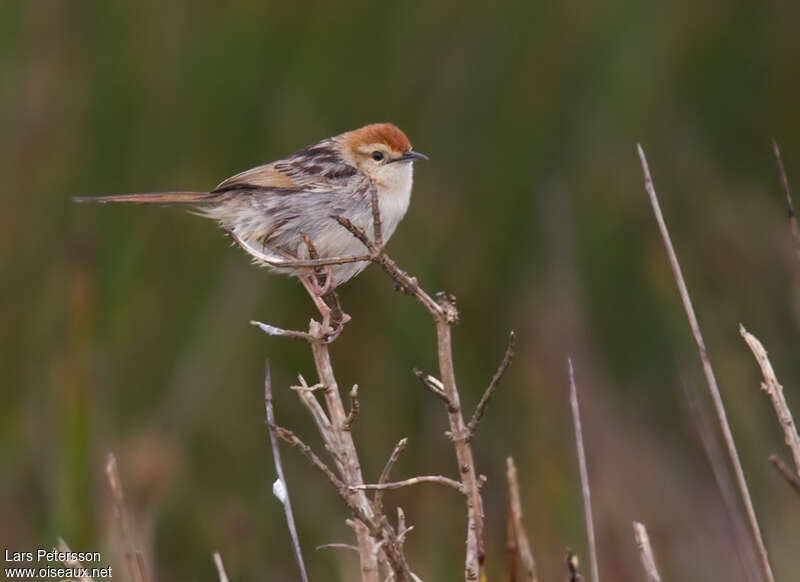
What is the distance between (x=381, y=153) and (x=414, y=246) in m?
0.71

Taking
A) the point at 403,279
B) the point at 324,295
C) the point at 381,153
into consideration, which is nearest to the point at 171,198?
the point at 381,153

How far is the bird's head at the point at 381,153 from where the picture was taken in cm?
452

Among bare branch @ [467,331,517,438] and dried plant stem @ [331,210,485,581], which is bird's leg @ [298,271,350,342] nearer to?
dried plant stem @ [331,210,485,581]

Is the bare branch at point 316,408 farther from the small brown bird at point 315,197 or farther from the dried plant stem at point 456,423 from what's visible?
the small brown bird at point 315,197

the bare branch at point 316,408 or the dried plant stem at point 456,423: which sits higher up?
the dried plant stem at point 456,423

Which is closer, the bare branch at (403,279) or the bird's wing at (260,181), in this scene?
the bare branch at (403,279)

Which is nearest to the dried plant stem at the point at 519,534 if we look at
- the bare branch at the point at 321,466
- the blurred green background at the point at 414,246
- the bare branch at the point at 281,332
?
the bare branch at the point at 321,466

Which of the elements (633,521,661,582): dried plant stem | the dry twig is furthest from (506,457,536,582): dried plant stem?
(633,521,661,582): dried plant stem

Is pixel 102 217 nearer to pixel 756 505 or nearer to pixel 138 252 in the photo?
pixel 138 252

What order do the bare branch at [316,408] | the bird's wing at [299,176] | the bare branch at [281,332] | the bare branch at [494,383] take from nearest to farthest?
the bare branch at [494,383] → the bare branch at [316,408] → the bare branch at [281,332] → the bird's wing at [299,176]

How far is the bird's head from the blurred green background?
63 centimetres

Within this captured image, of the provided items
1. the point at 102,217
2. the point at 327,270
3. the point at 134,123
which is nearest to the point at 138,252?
the point at 102,217

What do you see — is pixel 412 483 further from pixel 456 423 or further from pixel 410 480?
pixel 456 423

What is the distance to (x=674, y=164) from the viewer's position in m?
5.77
